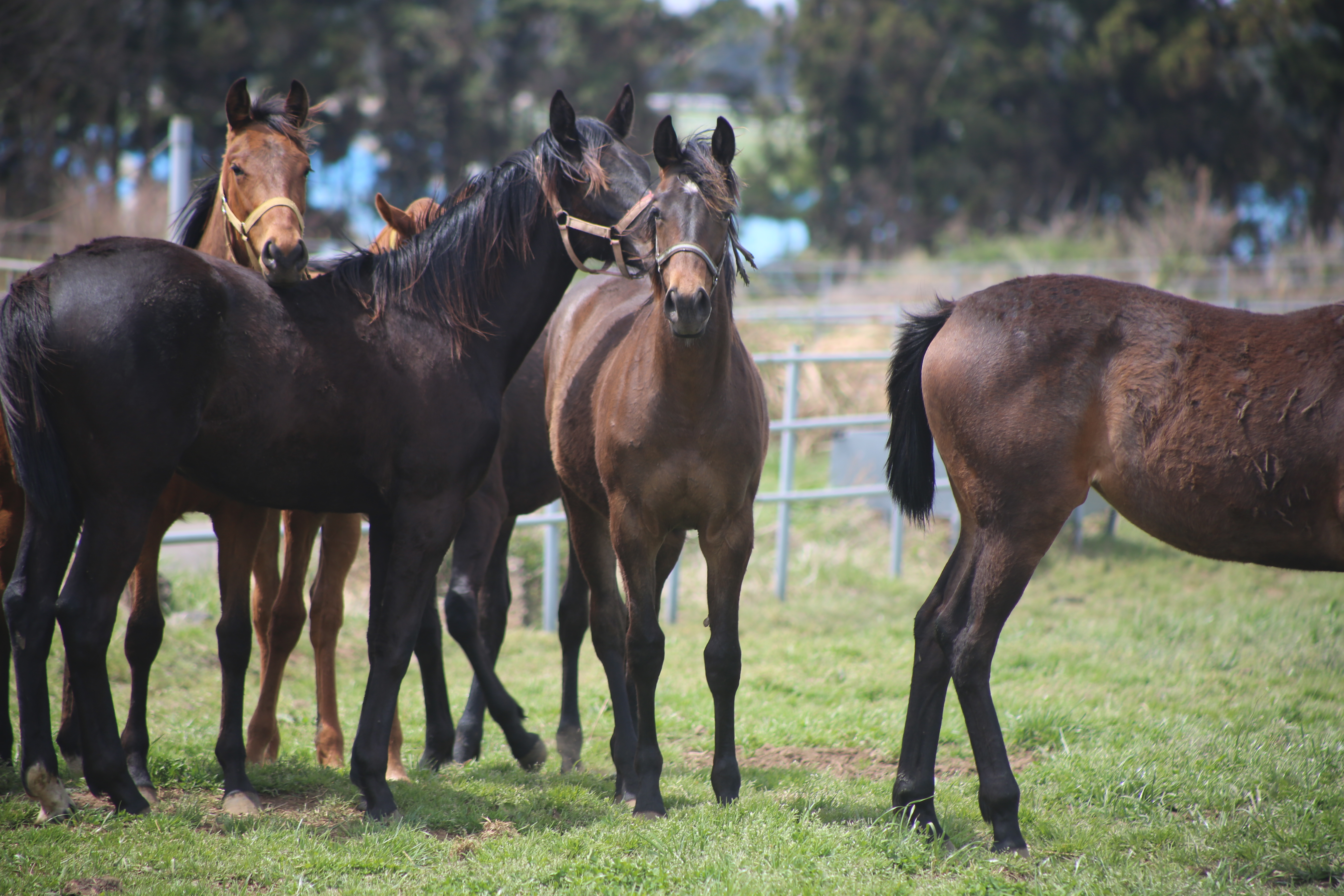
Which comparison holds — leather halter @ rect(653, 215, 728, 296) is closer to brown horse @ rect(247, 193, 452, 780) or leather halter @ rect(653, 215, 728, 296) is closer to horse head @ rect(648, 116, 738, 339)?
horse head @ rect(648, 116, 738, 339)

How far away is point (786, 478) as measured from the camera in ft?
25.3

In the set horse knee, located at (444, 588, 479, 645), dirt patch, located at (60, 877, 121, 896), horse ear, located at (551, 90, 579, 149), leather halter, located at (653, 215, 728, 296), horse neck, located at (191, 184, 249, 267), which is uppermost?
horse ear, located at (551, 90, 579, 149)

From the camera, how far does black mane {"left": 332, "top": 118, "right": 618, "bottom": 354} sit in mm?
3670

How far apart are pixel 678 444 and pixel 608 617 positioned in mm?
943

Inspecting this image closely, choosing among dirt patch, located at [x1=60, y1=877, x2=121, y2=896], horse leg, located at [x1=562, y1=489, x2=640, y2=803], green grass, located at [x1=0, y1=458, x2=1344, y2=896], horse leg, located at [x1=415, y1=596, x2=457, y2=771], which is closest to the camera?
dirt patch, located at [x1=60, y1=877, x2=121, y2=896]

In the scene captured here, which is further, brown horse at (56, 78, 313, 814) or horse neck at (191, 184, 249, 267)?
horse neck at (191, 184, 249, 267)

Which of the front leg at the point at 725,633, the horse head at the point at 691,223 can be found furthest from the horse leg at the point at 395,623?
the horse head at the point at 691,223

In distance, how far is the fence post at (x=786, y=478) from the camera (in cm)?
760

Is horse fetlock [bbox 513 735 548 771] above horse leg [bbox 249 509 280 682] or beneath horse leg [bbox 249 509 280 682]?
beneath

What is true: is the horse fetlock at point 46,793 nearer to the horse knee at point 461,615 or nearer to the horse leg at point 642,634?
the horse knee at point 461,615

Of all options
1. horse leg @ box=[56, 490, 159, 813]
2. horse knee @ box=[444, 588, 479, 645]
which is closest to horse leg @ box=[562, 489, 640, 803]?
horse knee @ box=[444, 588, 479, 645]

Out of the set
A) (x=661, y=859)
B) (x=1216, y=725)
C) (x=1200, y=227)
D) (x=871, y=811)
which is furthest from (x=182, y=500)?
(x=1200, y=227)

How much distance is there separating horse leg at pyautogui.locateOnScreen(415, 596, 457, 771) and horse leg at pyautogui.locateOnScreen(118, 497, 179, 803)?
1.06 m

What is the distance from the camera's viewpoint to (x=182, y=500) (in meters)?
3.90
